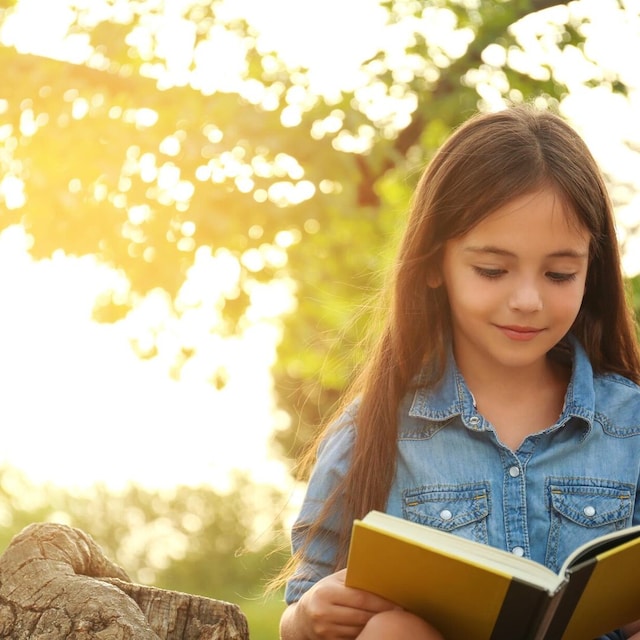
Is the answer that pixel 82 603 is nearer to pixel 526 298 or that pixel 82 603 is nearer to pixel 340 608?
pixel 340 608

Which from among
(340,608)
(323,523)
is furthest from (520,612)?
(323,523)

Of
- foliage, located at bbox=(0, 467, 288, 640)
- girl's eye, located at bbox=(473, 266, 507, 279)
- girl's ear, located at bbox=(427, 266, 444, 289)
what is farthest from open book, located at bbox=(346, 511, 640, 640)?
foliage, located at bbox=(0, 467, 288, 640)

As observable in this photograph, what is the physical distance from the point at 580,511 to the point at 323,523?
20.6 inches

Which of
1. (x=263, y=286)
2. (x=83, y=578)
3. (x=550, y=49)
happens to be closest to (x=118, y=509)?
(x=263, y=286)

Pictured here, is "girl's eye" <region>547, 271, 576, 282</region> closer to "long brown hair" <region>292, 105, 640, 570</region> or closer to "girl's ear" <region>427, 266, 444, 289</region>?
"long brown hair" <region>292, 105, 640, 570</region>

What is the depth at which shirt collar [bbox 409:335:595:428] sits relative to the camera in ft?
7.34

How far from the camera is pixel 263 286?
625cm

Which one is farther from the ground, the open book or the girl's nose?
the girl's nose

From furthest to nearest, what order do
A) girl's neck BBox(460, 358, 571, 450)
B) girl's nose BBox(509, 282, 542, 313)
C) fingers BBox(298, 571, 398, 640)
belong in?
girl's neck BBox(460, 358, 571, 450) < girl's nose BBox(509, 282, 542, 313) < fingers BBox(298, 571, 398, 640)

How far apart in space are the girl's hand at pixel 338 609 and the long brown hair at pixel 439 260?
11.5 inches

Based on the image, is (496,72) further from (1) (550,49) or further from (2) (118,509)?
(2) (118,509)

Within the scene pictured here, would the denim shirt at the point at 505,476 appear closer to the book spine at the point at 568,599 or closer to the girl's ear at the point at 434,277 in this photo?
the girl's ear at the point at 434,277

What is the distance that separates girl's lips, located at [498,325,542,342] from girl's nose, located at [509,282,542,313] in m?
0.07

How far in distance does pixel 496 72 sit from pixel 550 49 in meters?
0.31
